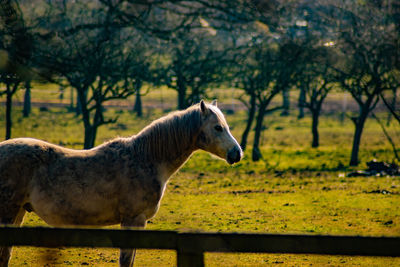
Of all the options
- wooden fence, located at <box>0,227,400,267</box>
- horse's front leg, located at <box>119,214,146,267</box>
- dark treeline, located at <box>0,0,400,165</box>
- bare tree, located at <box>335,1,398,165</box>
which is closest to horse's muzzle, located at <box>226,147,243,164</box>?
horse's front leg, located at <box>119,214,146,267</box>

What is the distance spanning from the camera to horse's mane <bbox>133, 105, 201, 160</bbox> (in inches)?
237

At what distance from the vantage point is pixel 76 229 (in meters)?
3.92

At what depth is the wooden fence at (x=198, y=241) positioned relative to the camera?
3654 mm

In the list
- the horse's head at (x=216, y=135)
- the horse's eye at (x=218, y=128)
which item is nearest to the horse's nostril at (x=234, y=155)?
the horse's head at (x=216, y=135)

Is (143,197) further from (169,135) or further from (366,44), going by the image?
(366,44)

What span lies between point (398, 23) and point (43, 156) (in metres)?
18.2

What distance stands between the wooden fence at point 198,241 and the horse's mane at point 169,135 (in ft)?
7.16

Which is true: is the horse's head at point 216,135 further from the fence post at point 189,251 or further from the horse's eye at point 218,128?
the fence post at point 189,251

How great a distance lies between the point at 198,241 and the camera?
3.74 meters

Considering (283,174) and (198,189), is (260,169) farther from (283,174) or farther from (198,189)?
(198,189)

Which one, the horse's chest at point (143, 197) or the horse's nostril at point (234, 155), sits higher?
the horse's nostril at point (234, 155)

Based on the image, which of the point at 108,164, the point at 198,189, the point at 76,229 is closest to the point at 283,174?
the point at 198,189

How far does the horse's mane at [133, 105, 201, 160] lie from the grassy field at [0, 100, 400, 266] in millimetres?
1071

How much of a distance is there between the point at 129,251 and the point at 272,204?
845 centimetres
